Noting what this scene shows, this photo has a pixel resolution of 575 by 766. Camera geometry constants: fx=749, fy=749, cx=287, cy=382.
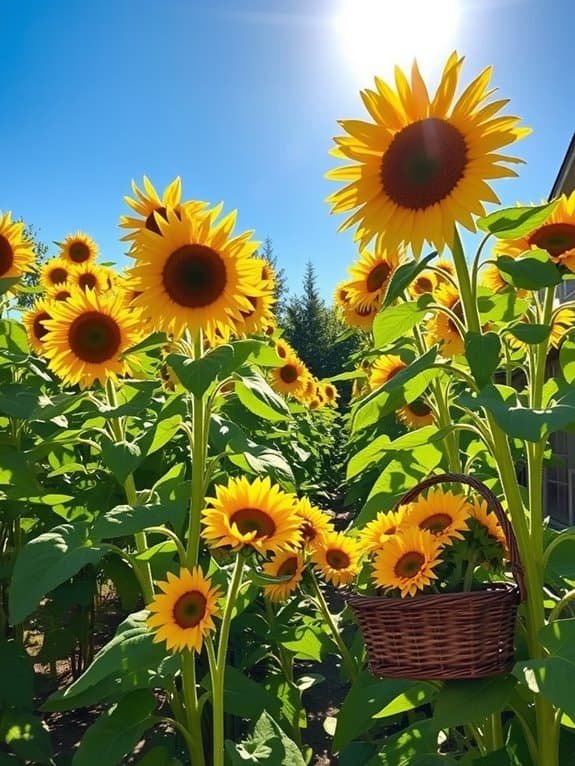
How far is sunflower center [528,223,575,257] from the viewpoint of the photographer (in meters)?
2.01

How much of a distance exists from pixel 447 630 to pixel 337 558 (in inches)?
38.1

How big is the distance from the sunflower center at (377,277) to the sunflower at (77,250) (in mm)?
2597

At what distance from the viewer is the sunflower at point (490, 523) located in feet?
6.03

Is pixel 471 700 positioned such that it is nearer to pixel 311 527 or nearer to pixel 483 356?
pixel 483 356

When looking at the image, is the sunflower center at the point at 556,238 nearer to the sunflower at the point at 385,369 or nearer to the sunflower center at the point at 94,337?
the sunflower at the point at 385,369

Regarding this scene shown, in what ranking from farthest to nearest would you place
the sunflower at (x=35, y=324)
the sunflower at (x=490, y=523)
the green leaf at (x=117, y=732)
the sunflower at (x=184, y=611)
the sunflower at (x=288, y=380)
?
1. the sunflower at (x=288, y=380)
2. the sunflower at (x=35, y=324)
3. the green leaf at (x=117, y=732)
4. the sunflower at (x=184, y=611)
5. the sunflower at (x=490, y=523)

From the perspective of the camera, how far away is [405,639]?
1.67 meters

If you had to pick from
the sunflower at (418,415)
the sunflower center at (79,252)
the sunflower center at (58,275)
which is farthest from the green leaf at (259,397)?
the sunflower center at (79,252)

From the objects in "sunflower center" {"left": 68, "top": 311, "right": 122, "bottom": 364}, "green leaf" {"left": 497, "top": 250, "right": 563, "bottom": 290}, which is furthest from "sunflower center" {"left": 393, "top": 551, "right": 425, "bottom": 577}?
"sunflower center" {"left": 68, "top": 311, "right": 122, "bottom": 364}

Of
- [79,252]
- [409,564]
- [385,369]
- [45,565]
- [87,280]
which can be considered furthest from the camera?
[79,252]

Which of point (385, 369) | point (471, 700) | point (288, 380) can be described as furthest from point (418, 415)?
point (288, 380)

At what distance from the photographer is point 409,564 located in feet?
5.79

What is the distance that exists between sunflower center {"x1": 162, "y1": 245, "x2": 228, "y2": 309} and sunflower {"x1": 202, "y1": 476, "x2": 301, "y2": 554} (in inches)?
22.2

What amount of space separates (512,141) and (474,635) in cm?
110
